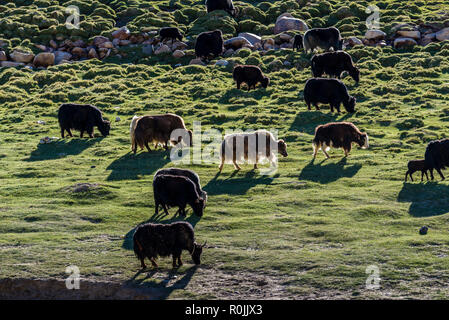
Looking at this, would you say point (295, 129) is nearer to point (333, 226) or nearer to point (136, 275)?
point (333, 226)

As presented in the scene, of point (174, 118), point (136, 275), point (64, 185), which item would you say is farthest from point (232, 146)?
point (136, 275)

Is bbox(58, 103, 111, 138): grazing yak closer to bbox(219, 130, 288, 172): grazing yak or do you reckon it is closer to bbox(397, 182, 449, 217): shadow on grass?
bbox(219, 130, 288, 172): grazing yak

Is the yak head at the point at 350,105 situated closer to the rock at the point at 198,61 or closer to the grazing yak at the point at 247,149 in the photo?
the grazing yak at the point at 247,149

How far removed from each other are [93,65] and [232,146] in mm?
24314

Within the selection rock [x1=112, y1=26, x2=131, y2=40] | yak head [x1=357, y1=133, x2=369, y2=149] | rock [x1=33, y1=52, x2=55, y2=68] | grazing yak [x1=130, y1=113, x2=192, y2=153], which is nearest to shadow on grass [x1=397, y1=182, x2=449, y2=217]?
yak head [x1=357, y1=133, x2=369, y2=149]

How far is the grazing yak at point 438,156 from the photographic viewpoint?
19359mm

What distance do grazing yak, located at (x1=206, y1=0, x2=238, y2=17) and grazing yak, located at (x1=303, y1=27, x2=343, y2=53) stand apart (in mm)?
15437

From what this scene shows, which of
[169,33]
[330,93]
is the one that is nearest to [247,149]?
[330,93]

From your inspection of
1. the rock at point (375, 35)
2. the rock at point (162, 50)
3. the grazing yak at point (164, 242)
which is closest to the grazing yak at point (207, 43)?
the rock at point (162, 50)

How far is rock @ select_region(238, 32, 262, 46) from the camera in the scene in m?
45.4

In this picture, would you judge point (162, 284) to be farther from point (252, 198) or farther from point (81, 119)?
point (81, 119)
